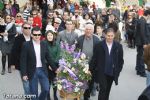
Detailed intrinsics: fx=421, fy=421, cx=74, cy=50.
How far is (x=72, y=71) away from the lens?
859cm

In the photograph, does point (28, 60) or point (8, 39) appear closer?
point (28, 60)

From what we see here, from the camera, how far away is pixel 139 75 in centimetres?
1301

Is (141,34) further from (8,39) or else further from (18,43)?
(18,43)

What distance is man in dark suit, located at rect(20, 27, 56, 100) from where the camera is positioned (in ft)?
26.2

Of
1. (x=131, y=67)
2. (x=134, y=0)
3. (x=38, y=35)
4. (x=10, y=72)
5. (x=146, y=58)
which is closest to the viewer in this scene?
(x=146, y=58)

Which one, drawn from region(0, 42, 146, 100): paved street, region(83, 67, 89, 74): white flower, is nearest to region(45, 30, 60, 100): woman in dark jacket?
region(83, 67, 89, 74): white flower

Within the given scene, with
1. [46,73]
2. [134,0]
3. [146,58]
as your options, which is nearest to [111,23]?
[46,73]

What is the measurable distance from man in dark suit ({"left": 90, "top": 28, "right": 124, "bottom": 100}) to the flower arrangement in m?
0.28

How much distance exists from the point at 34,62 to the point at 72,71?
936 mm

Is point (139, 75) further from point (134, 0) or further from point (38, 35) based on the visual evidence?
point (134, 0)

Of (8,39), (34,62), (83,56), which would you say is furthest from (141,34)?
(34,62)

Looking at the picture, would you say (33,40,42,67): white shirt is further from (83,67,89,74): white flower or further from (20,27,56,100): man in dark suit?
(83,67,89,74): white flower

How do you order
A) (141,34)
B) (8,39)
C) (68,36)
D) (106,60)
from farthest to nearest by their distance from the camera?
1. (141,34)
2. (8,39)
3. (68,36)
4. (106,60)

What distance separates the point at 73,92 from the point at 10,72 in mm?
4461
